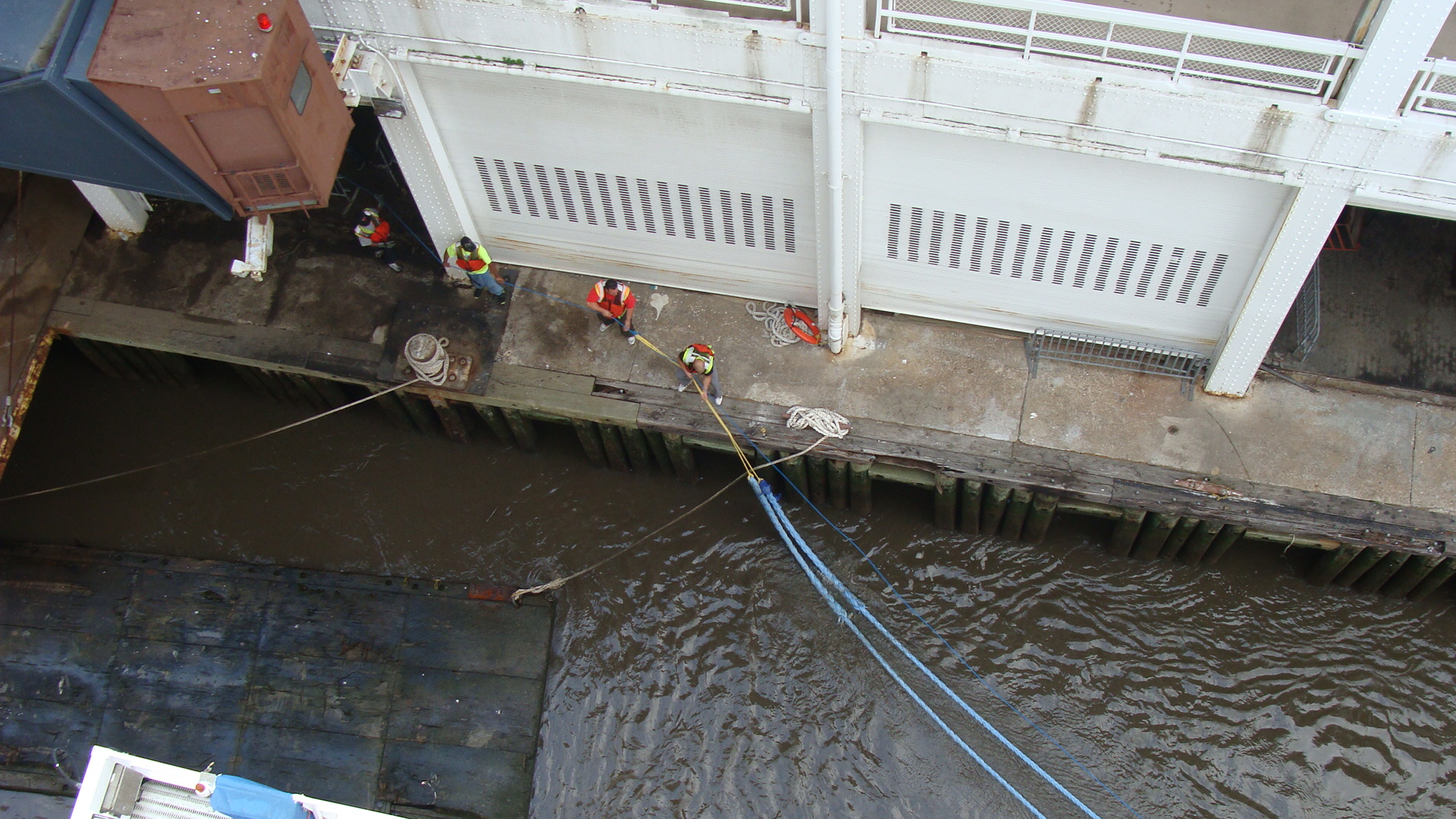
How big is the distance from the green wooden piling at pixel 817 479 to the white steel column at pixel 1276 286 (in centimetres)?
470

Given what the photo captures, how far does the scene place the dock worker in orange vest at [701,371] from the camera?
1386 centimetres

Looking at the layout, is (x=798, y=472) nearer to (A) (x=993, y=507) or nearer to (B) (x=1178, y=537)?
(A) (x=993, y=507)

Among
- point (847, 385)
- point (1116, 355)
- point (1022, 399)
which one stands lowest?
point (1022, 399)

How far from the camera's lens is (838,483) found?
14.7 metres

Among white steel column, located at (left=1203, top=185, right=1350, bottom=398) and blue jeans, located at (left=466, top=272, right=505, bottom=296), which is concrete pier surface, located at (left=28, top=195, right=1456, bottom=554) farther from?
white steel column, located at (left=1203, top=185, right=1350, bottom=398)

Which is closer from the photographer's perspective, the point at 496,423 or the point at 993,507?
the point at 993,507

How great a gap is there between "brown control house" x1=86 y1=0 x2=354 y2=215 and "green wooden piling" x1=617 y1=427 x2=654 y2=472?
4973 millimetres

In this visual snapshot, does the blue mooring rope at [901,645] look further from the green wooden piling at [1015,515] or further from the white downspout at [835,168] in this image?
the white downspout at [835,168]

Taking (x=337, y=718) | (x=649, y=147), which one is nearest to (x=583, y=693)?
(x=337, y=718)

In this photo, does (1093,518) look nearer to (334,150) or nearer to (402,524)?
(402,524)

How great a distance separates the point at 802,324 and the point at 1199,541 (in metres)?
5.48

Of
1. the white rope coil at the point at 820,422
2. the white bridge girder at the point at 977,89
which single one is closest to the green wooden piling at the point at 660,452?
the white rope coil at the point at 820,422

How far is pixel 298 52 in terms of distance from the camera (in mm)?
11023

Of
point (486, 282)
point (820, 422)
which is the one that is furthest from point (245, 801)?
point (820, 422)
